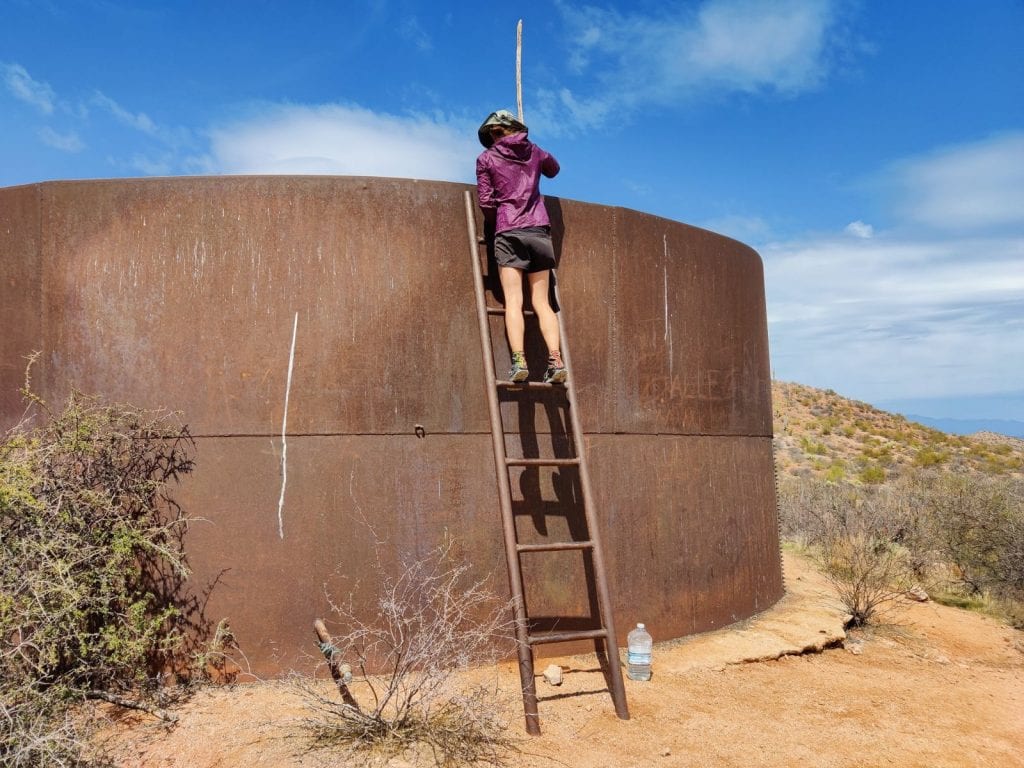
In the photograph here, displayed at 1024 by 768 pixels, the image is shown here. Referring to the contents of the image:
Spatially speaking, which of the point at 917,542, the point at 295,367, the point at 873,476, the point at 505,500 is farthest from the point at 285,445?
the point at 873,476

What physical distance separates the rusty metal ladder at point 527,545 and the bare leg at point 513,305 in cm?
10

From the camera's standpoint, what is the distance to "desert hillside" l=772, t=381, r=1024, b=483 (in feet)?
73.9

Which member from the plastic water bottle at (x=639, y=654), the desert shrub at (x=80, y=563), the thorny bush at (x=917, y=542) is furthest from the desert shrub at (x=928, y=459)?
the desert shrub at (x=80, y=563)

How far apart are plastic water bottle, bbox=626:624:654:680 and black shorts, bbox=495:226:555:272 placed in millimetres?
2206

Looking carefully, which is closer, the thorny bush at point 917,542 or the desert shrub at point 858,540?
the desert shrub at point 858,540

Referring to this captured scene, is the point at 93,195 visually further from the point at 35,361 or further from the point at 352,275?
the point at 352,275

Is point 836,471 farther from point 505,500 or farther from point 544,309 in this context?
point 505,500

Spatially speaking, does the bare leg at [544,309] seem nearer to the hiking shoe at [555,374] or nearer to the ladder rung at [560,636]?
the hiking shoe at [555,374]

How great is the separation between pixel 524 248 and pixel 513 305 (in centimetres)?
35

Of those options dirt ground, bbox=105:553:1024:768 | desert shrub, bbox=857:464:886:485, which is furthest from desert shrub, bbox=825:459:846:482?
dirt ground, bbox=105:553:1024:768

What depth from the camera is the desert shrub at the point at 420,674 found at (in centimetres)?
345

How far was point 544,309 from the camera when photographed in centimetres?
449

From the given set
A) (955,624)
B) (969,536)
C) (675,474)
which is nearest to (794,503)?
(969,536)

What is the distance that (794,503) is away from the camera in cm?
1216
